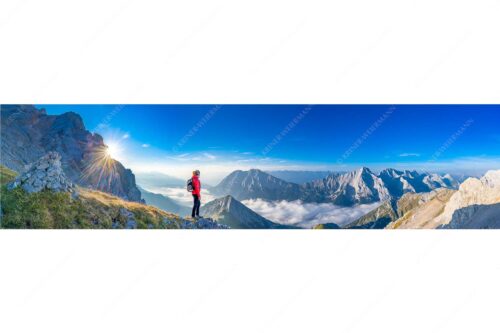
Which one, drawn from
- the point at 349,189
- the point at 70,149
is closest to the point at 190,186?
the point at 70,149

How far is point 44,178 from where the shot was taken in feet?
40.3

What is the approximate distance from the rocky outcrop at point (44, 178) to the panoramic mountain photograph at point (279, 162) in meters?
1.13

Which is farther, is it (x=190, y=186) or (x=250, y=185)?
(x=250, y=185)

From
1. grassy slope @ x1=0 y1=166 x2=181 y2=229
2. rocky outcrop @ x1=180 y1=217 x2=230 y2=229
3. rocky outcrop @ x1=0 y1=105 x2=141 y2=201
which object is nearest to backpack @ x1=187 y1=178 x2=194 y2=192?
rocky outcrop @ x1=180 y1=217 x2=230 y2=229

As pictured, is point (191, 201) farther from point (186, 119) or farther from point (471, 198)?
point (471, 198)

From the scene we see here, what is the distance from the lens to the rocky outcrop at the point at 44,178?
1219 centimetres

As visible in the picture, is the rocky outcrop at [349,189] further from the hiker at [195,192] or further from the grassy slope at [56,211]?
the grassy slope at [56,211]

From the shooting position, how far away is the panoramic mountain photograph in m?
13.8

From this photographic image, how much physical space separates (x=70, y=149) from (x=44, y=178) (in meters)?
2.88

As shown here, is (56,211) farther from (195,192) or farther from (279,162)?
(279,162)

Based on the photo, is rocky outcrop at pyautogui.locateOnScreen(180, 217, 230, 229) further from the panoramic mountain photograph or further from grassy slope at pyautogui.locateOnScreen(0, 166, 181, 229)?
grassy slope at pyautogui.locateOnScreen(0, 166, 181, 229)

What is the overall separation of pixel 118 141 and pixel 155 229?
3.12m

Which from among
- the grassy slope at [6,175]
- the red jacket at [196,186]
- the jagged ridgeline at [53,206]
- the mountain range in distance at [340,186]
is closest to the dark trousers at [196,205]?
the red jacket at [196,186]

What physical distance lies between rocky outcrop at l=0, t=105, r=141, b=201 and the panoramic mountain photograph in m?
0.05
